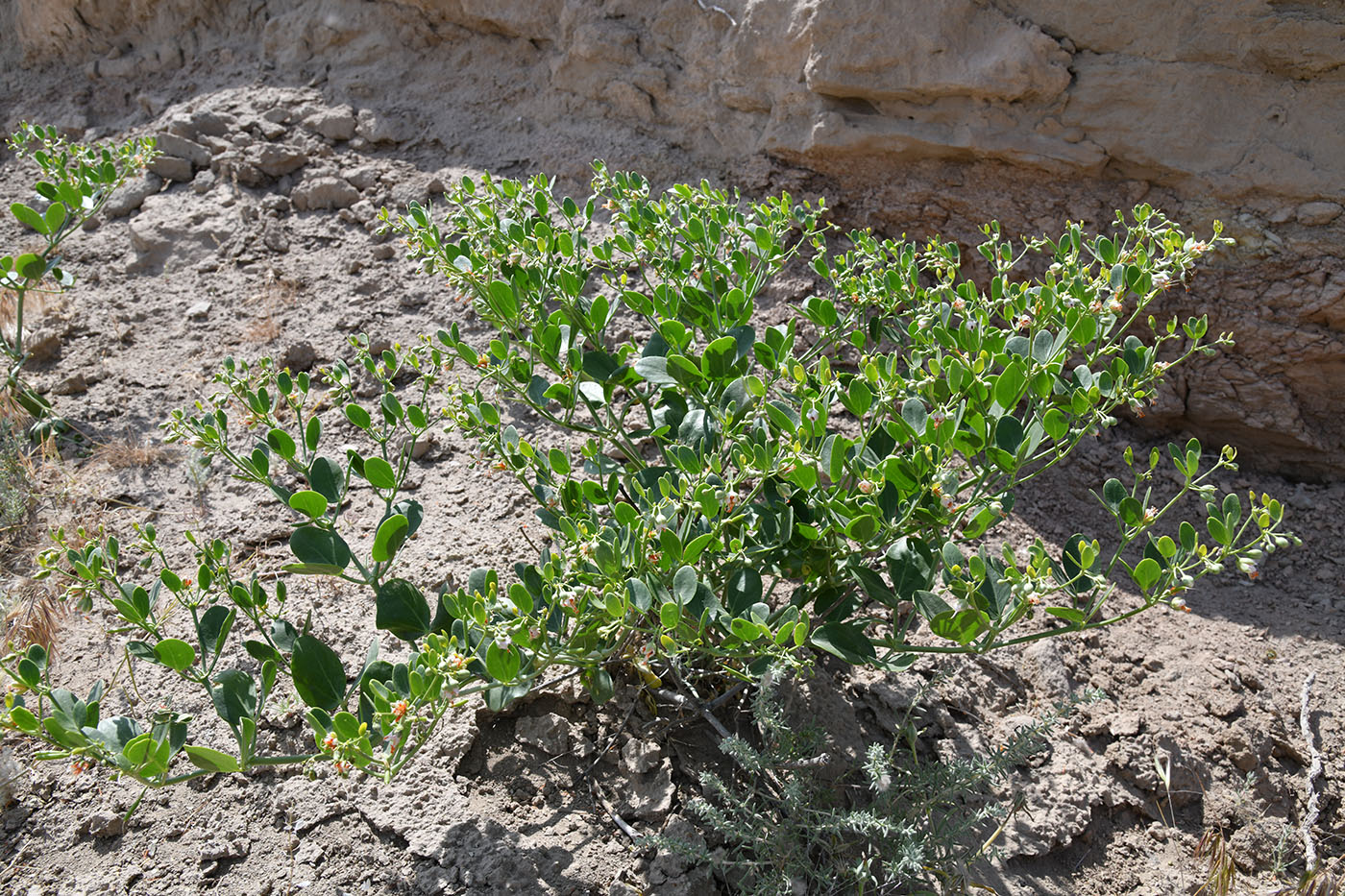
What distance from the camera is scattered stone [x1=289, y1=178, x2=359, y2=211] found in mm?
4012

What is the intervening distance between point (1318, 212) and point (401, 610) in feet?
11.0

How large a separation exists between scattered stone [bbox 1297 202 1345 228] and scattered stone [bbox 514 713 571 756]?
3.09 m

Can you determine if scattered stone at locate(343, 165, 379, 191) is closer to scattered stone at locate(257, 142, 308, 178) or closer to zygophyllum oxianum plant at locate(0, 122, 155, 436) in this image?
scattered stone at locate(257, 142, 308, 178)

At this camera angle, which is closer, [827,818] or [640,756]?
[827,818]

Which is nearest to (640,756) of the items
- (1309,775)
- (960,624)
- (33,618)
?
(960,624)

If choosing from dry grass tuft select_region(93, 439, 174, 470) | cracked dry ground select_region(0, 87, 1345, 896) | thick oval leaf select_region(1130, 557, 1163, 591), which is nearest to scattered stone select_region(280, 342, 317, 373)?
cracked dry ground select_region(0, 87, 1345, 896)

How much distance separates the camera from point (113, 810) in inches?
84.0

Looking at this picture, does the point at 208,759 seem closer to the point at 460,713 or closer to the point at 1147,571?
the point at 460,713

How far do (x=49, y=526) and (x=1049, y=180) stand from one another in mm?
3633

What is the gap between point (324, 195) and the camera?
4.02 m

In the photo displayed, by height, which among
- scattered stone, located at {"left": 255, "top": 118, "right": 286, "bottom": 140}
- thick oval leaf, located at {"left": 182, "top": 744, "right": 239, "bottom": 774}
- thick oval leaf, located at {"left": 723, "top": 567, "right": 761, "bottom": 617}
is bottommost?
thick oval leaf, located at {"left": 182, "top": 744, "right": 239, "bottom": 774}

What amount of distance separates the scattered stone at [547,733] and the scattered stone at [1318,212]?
3.09 metres

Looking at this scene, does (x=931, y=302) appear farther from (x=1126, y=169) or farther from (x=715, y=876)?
(x=1126, y=169)

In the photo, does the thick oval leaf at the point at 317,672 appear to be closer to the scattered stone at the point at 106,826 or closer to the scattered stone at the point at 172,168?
the scattered stone at the point at 106,826
